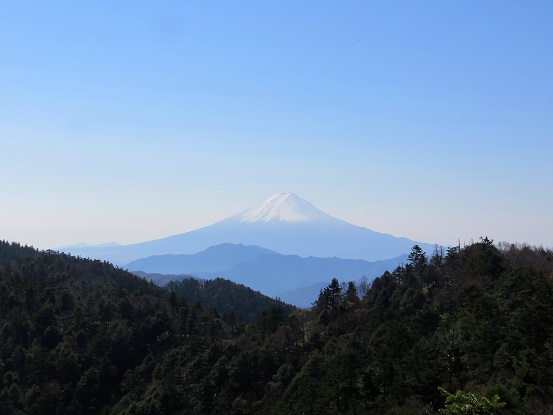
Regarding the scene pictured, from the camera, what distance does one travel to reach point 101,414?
7100 cm

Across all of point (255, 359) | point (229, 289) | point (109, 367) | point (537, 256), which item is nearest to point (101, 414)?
point (109, 367)

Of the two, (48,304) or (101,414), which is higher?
(48,304)

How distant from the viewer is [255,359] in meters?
71.6

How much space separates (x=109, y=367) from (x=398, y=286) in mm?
49993

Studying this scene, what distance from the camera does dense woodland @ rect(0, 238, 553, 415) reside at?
137 feet

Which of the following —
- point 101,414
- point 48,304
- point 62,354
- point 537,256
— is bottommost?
point 101,414

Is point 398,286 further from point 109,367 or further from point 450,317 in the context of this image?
point 109,367

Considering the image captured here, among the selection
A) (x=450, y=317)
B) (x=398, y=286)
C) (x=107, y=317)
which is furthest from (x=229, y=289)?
(x=450, y=317)

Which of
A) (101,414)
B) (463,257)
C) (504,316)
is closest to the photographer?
(504,316)

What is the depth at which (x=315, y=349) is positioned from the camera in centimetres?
7575

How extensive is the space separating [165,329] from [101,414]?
27003mm

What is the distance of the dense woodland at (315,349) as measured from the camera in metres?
41.8

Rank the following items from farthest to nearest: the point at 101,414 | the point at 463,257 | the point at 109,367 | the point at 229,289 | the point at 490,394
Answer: the point at 229,289 < the point at 463,257 < the point at 109,367 < the point at 101,414 < the point at 490,394

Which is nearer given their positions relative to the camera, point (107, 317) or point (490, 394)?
point (490, 394)
